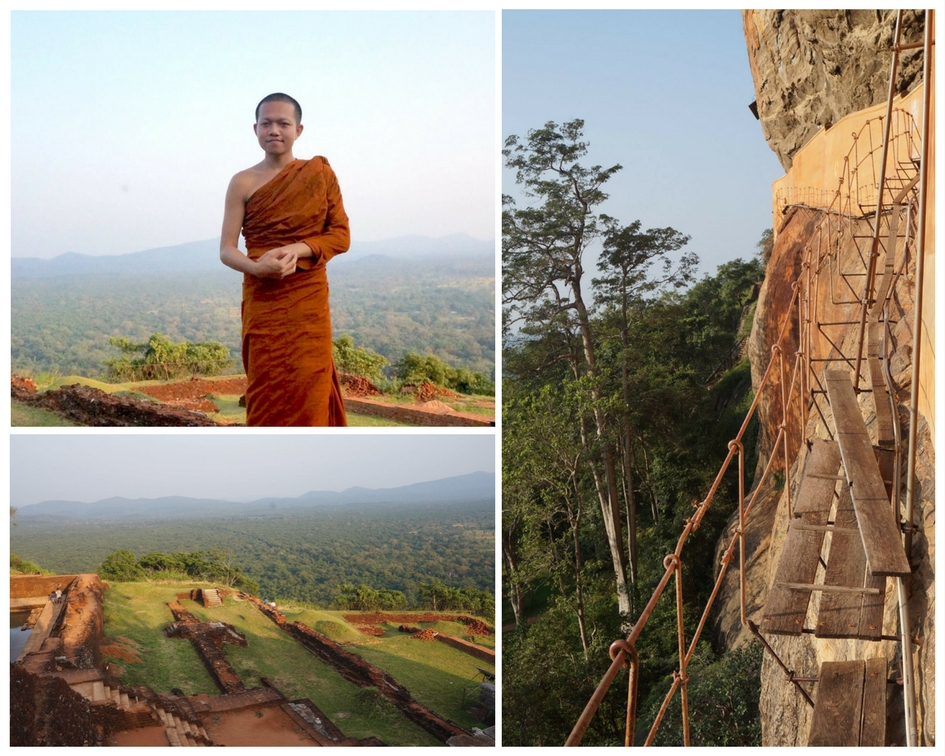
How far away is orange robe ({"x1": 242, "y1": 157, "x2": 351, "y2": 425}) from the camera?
3623 mm

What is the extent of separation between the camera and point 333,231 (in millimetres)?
3701

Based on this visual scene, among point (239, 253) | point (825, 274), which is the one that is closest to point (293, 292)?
point (239, 253)

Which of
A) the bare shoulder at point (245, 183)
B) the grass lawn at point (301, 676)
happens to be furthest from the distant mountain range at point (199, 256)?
the grass lawn at point (301, 676)

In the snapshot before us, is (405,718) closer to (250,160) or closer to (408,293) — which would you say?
(408,293)

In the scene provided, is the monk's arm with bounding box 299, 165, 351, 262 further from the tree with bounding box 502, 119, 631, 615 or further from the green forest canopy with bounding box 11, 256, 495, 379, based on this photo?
the tree with bounding box 502, 119, 631, 615

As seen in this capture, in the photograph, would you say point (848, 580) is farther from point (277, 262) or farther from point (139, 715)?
point (139, 715)

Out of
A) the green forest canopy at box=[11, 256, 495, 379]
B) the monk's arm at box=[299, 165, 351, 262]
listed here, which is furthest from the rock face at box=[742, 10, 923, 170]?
the monk's arm at box=[299, 165, 351, 262]

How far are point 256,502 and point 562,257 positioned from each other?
4.61 metres

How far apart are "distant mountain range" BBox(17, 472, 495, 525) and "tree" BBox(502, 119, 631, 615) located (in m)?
3.74

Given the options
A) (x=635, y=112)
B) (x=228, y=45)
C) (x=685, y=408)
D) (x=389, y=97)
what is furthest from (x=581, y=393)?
(x=228, y=45)

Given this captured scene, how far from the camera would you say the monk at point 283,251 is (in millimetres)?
3611

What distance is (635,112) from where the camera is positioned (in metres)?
7.64

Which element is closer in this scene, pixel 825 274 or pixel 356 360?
Answer: pixel 356 360

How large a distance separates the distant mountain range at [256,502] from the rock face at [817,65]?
315cm
